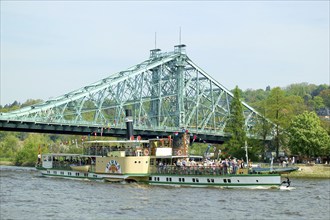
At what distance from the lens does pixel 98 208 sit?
42656 millimetres

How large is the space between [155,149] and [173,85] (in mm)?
61144

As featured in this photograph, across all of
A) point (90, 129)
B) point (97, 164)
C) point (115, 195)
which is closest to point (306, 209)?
point (115, 195)

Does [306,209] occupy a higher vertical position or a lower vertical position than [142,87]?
lower

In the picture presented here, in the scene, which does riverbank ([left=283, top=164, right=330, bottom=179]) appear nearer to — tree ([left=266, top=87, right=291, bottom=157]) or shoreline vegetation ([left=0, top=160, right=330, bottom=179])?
shoreline vegetation ([left=0, top=160, right=330, bottom=179])

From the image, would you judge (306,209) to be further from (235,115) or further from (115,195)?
(235,115)

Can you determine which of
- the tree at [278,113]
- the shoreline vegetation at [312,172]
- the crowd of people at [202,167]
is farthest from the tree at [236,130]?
the crowd of people at [202,167]

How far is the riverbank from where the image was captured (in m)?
74.3

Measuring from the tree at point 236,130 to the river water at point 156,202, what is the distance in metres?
28.1

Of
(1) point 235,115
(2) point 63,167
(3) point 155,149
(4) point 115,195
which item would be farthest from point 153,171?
(1) point 235,115

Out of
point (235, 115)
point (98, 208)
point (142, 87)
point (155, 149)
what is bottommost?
point (98, 208)

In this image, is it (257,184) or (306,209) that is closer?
(306,209)

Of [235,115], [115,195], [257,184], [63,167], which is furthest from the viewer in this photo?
[235,115]

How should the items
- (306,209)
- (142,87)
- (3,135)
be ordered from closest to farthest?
(306,209) < (142,87) < (3,135)

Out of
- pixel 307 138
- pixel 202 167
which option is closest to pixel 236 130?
pixel 307 138
